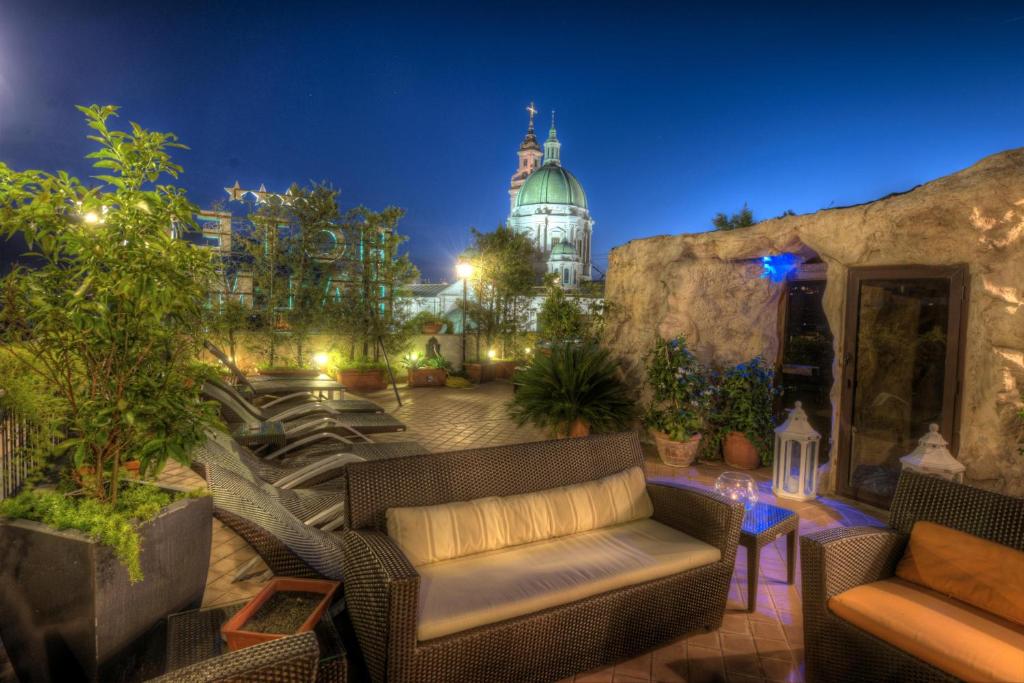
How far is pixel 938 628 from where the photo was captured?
197 centimetres

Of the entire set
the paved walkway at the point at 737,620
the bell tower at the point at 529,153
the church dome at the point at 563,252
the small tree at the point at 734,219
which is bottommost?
the paved walkway at the point at 737,620

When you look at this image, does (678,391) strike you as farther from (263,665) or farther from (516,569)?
(263,665)

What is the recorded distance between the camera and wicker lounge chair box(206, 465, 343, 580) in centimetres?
244

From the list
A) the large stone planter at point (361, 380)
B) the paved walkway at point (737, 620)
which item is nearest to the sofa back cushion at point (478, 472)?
the paved walkway at point (737, 620)

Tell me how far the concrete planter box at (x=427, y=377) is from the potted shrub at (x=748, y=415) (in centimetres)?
641

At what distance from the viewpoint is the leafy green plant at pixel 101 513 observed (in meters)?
2.04

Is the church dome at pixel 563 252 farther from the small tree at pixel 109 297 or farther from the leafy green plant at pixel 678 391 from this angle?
the small tree at pixel 109 297

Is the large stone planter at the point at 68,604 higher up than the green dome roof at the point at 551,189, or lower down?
lower down

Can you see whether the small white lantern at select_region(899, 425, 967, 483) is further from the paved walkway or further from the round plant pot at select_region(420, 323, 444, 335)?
the round plant pot at select_region(420, 323, 444, 335)

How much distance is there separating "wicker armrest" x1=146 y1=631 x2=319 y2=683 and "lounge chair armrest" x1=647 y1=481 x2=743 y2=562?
1973 millimetres

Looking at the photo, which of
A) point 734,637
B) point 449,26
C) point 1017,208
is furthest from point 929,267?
point 449,26

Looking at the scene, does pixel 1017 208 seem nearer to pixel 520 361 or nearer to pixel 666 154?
pixel 520 361

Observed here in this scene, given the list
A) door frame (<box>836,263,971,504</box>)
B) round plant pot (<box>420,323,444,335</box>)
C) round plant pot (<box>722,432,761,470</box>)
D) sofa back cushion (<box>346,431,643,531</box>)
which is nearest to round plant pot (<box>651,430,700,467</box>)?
round plant pot (<box>722,432,761,470</box>)

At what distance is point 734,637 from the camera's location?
105 inches
